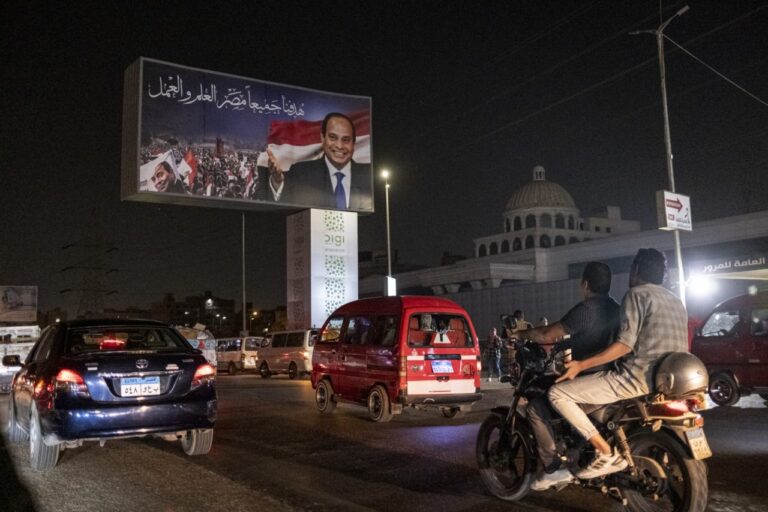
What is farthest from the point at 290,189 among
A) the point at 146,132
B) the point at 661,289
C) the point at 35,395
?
the point at 661,289

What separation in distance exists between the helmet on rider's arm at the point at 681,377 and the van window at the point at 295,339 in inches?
823

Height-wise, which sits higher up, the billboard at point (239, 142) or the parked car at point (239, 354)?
the billboard at point (239, 142)

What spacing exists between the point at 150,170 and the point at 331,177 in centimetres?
797

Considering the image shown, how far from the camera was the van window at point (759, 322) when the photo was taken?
540 inches

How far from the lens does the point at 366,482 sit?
22.5 ft

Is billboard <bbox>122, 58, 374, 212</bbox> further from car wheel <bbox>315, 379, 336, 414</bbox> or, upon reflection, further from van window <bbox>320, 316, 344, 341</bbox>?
car wheel <bbox>315, 379, 336, 414</bbox>

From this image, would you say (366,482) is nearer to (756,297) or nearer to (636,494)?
(636,494)

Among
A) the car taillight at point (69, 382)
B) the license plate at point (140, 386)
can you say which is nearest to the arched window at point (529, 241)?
the license plate at point (140, 386)

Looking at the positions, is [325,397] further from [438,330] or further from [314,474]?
[314,474]

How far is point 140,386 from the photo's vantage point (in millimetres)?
7488

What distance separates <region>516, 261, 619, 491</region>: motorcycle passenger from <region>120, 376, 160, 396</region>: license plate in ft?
12.9

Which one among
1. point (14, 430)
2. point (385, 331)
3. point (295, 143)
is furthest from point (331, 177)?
point (14, 430)

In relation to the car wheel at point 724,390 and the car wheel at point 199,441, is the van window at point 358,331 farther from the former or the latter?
the car wheel at point 724,390

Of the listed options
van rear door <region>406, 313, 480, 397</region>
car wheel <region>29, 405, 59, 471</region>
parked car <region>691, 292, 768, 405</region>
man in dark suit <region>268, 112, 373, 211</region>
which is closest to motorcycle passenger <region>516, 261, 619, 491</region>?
car wheel <region>29, 405, 59, 471</region>
